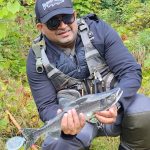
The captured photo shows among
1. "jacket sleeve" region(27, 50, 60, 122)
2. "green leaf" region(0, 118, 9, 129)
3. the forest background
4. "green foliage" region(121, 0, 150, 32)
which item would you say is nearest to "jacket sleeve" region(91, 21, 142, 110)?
"jacket sleeve" region(27, 50, 60, 122)

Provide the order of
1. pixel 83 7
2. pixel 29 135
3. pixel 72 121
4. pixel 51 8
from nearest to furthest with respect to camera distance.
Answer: pixel 72 121
pixel 29 135
pixel 51 8
pixel 83 7

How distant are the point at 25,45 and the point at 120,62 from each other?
4.98 meters

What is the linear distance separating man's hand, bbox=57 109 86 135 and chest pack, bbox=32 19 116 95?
79cm

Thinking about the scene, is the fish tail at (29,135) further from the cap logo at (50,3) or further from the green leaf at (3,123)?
the green leaf at (3,123)

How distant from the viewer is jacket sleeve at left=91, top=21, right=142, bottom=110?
421 centimetres

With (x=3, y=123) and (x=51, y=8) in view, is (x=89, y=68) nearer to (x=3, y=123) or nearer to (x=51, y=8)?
(x=51, y=8)

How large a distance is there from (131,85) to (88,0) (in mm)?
9236

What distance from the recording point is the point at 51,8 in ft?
13.7

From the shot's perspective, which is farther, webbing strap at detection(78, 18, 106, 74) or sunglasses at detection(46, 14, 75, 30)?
webbing strap at detection(78, 18, 106, 74)

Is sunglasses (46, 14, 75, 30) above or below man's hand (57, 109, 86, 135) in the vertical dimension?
above

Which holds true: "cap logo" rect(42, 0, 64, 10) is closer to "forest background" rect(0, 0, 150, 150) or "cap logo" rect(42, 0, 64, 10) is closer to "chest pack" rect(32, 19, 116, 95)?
"chest pack" rect(32, 19, 116, 95)

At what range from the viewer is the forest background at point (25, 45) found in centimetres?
584

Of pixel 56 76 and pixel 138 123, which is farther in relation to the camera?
pixel 56 76

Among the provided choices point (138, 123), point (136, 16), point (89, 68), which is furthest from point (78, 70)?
point (136, 16)
